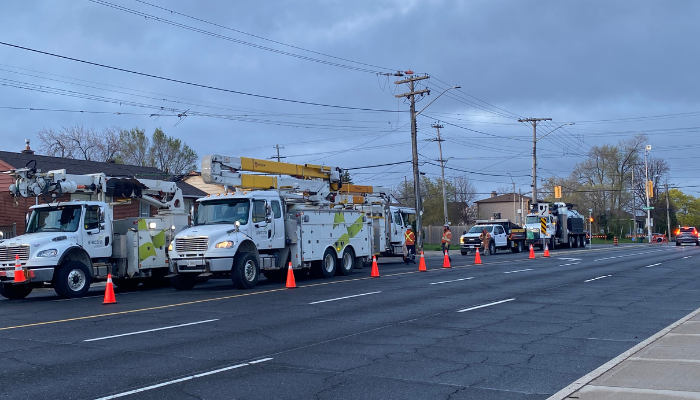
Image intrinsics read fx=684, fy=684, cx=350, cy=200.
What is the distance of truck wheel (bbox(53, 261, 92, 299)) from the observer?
686 inches

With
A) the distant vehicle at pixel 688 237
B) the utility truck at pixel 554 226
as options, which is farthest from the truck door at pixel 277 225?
the distant vehicle at pixel 688 237

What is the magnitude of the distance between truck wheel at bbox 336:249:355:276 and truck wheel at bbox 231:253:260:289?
5.08 meters

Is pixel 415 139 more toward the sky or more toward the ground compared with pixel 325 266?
more toward the sky

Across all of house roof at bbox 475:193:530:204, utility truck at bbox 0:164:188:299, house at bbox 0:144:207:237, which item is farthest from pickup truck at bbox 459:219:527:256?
house roof at bbox 475:193:530:204

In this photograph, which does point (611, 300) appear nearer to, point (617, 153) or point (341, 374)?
point (341, 374)

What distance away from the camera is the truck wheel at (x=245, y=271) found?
1877 cm

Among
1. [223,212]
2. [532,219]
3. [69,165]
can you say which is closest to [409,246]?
[223,212]

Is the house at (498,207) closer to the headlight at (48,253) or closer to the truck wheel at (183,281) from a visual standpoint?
the truck wheel at (183,281)

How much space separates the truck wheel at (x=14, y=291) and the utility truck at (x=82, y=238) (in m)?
0.02

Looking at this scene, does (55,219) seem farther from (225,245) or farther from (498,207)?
(498,207)

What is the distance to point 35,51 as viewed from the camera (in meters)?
20.1

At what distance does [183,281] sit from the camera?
20.0 metres

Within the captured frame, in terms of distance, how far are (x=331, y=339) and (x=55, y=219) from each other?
1101cm

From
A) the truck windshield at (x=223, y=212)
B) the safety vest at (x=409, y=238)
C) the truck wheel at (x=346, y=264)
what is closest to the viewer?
the truck windshield at (x=223, y=212)
